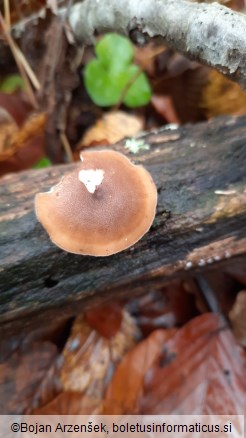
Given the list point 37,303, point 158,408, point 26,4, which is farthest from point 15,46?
point 158,408

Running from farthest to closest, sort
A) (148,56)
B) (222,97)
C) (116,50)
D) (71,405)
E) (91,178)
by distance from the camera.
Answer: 1. (148,56)
2. (222,97)
3. (116,50)
4. (71,405)
5. (91,178)

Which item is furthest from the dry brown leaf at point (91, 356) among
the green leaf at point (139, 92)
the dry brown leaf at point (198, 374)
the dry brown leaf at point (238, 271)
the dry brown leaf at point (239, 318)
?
the green leaf at point (139, 92)

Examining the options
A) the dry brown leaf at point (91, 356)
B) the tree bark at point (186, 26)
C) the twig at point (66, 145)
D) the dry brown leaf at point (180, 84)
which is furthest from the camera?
the dry brown leaf at point (180, 84)

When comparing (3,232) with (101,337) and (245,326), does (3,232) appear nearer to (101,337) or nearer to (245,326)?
(101,337)

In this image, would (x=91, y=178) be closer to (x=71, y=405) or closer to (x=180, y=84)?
(x=71, y=405)

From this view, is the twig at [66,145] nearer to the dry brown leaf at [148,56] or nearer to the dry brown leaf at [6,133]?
the dry brown leaf at [6,133]

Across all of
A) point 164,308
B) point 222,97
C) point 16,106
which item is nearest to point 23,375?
point 164,308

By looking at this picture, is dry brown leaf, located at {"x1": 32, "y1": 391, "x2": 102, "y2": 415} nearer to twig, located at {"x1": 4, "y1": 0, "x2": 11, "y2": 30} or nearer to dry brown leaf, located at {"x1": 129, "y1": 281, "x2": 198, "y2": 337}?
dry brown leaf, located at {"x1": 129, "y1": 281, "x2": 198, "y2": 337}

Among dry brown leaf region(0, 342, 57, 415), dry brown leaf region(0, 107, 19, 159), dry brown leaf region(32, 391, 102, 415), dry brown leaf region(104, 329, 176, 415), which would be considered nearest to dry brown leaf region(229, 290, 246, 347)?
dry brown leaf region(104, 329, 176, 415)
